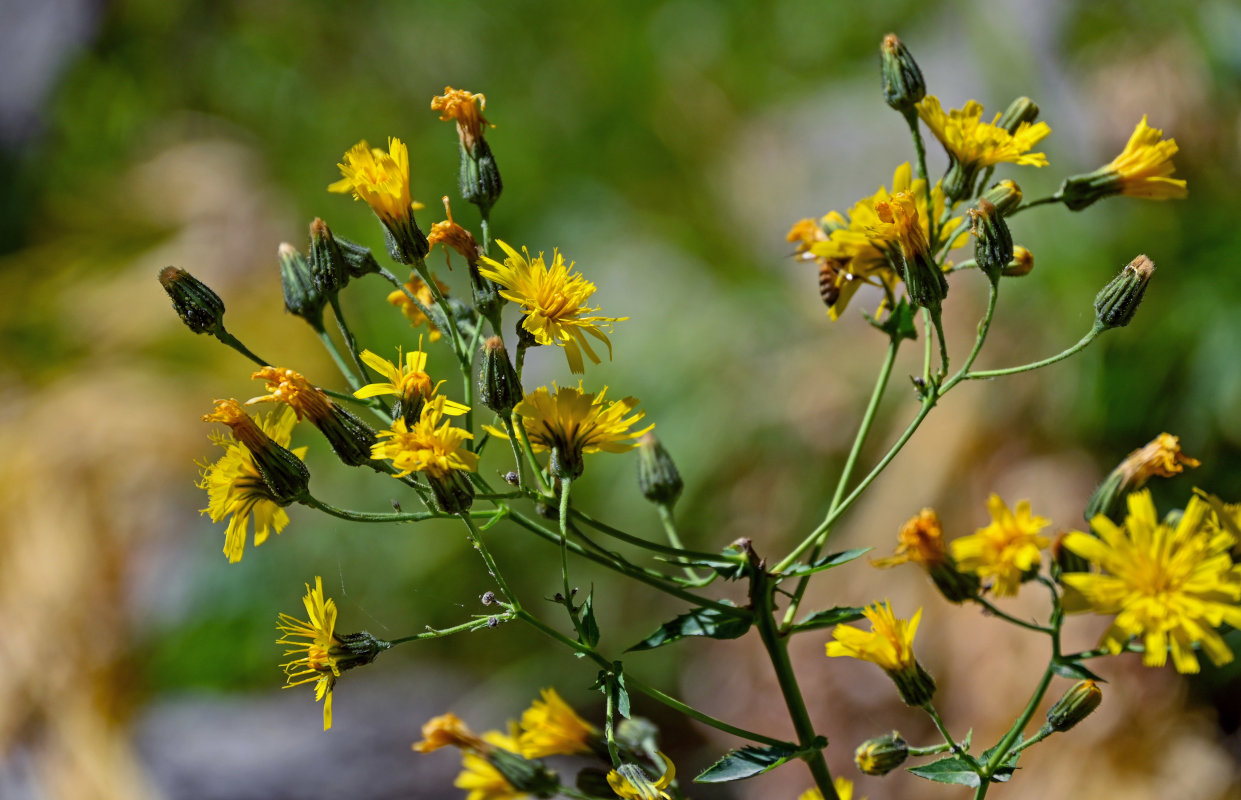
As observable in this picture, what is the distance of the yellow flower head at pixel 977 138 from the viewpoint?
3.02ft

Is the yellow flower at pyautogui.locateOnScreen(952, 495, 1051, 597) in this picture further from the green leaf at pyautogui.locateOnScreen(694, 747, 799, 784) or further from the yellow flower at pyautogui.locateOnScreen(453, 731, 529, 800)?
the yellow flower at pyautogui.locateOnScreen(453, 731, 529, 800)

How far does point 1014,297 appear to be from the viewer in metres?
3.02

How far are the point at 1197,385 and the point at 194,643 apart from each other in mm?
3375

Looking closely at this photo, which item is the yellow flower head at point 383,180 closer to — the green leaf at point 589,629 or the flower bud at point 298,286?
the flower bud at point 298,286

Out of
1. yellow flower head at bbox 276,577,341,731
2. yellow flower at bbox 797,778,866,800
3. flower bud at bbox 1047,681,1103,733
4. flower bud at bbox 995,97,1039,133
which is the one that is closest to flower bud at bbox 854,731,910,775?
yellow flower at bbox 797,778,866,800

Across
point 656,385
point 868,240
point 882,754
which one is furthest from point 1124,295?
point 656,385

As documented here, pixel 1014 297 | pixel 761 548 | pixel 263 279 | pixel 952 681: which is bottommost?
A: pixel 952 681

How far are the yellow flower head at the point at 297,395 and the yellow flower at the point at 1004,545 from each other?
0.54 metres

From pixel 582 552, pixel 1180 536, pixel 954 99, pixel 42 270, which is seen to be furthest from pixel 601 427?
pixel 42 270

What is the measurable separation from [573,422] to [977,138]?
0.47m

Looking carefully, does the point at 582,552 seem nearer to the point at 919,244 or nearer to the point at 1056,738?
the point at 919,244

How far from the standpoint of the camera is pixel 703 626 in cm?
84

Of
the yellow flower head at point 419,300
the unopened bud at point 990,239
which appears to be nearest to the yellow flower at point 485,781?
the yellow flower head at point 419,300

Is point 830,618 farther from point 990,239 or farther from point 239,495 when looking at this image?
point 239,495
